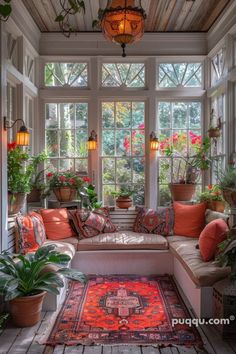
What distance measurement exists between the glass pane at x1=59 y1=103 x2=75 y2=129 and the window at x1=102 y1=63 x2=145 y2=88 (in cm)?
65

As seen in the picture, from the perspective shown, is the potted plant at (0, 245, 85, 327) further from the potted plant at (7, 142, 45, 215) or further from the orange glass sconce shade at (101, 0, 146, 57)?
the orange glass sconce shade at (101, 0, 146, 57)

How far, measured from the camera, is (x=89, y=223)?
15.6 ft

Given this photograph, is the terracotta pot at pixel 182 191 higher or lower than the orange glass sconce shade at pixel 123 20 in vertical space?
lower

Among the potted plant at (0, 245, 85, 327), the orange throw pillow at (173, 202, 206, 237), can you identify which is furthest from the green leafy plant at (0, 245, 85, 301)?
the orange throw pillow at (173, 202, 206, 237)

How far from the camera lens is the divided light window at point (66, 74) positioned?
554cm

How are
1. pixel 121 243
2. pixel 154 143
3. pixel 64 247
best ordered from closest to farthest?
pixel 64 247 → pixel 121 243 → pixel 154 143

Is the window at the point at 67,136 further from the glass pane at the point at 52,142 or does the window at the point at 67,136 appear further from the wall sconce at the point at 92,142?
the wall sconce at the point at 92,142

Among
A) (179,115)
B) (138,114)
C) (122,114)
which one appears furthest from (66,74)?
(179,115)

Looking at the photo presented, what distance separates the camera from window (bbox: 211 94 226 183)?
4.87m

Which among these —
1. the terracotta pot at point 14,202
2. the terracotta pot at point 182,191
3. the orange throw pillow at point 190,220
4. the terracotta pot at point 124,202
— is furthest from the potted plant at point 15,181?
the terracotta pot at point 182,191

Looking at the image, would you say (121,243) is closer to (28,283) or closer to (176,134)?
(28,283)

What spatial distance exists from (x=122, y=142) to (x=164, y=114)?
0.80m

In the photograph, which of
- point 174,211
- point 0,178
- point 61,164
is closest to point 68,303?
point 0,178

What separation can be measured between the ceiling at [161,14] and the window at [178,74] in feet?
1.73
